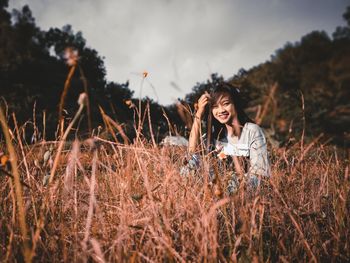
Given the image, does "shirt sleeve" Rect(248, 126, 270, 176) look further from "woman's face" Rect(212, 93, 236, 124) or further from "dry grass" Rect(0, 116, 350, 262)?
"woman's face" Rect(212, 93, 236, 124)

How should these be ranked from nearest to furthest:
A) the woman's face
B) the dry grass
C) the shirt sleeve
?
1. the dry grass
2. the shirt sleeve
3. the woman's face

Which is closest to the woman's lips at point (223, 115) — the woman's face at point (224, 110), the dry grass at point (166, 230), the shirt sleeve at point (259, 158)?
the woman's face at point (224, 110)

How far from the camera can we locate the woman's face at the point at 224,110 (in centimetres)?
279

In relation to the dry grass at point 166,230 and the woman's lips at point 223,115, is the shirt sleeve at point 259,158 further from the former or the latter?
the woman's lips at point 223,115

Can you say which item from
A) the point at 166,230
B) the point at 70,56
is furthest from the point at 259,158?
the point at 70,56

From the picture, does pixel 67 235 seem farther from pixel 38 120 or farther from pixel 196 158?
pixel 38 120

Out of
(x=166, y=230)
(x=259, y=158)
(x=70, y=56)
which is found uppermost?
(x=70, y=56)

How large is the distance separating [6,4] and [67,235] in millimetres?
19518

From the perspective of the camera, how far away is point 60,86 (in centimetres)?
1102

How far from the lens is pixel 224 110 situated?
9.18ft

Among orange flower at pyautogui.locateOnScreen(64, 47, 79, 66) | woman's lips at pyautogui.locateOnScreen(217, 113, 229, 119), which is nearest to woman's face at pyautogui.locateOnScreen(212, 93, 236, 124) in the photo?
woman's lips at pyautogui.locateOnScreen(217, 113, 229, 119)

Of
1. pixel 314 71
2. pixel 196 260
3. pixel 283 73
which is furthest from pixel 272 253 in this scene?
pixel 283 73

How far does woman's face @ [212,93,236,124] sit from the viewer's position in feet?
9.14

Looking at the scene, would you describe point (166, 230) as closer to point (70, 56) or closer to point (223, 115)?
point (70, 56)
